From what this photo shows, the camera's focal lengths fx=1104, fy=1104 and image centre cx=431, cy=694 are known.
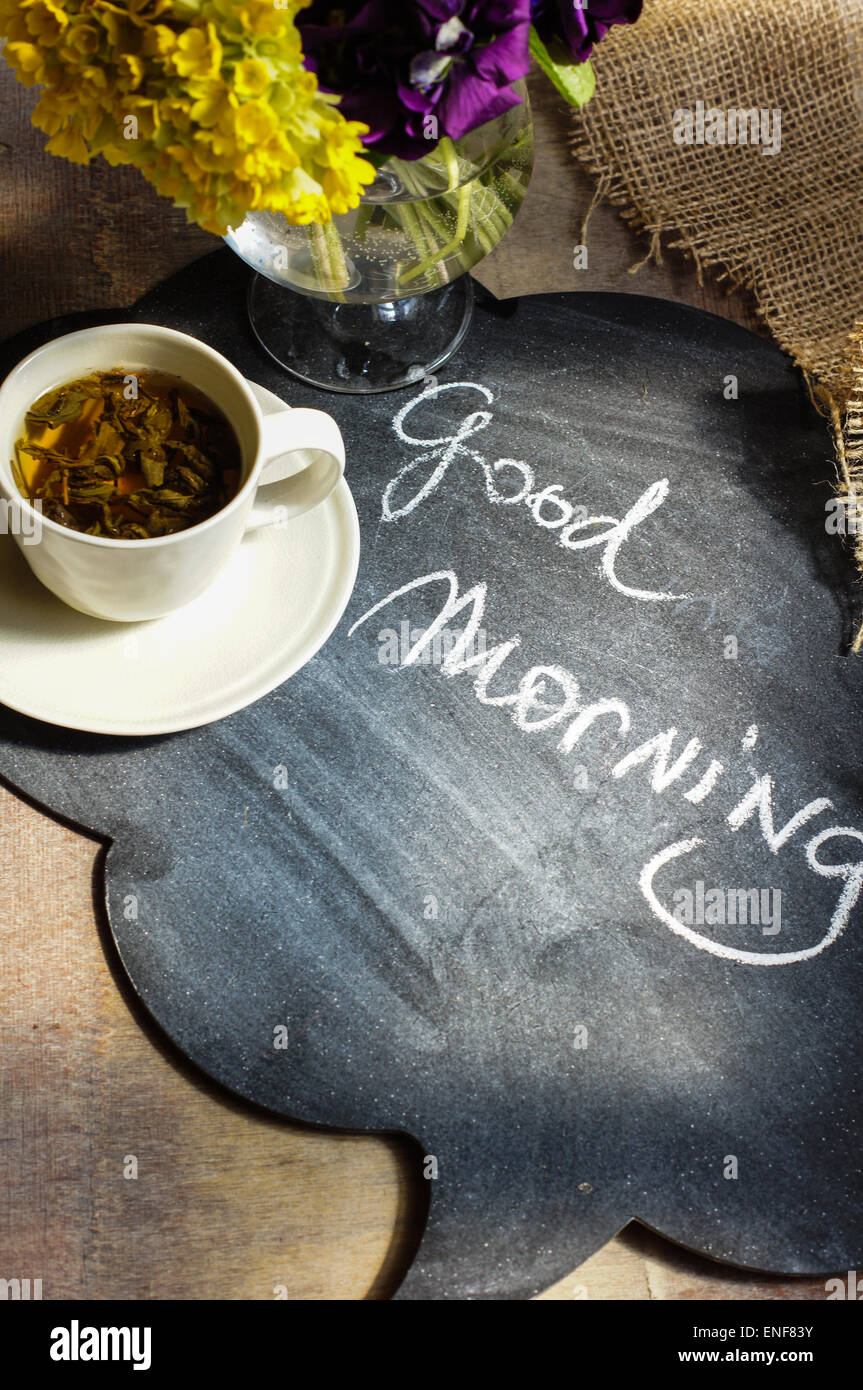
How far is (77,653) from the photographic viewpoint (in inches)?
28.3

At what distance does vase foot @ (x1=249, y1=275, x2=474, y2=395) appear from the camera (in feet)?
2.77

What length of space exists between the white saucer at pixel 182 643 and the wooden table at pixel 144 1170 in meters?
0.10

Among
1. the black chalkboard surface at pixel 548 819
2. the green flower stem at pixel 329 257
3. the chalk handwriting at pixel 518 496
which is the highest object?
the green flower stem at pixel 329 257

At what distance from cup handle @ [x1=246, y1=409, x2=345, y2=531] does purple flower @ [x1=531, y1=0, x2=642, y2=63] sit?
24 cm

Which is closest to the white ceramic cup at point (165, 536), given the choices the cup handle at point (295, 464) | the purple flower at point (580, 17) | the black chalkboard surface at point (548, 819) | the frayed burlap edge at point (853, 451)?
the cup handle at point (295, 464)

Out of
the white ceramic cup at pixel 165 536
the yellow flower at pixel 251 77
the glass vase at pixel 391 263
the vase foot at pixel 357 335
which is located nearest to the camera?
the yellow flower at pixel 251 77

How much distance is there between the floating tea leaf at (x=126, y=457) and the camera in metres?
0.66

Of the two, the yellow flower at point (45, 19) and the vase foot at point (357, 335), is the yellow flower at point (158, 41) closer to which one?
the yellow flower at point (45, 19)

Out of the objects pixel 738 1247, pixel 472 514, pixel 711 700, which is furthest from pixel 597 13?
pixel 738 1247

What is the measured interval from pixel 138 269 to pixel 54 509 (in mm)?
336

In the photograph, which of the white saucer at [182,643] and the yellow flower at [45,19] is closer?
the yellow flower at [45,19]

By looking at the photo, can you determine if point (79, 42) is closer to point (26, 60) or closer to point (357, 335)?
point (26, 60)

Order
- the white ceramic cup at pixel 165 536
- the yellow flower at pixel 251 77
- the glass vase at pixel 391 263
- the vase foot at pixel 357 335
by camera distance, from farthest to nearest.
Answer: the vase foot at pixel 357 335 < the glass vase at pixel 391 263 < the white ceramic cup at pixel 165 536 < the yellow flower at pixel 251 77

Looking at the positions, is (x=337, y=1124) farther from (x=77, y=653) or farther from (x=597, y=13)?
A: (x=597, y=13)
